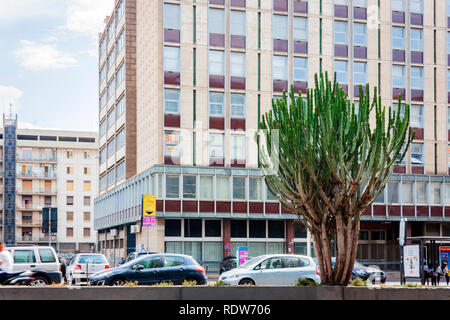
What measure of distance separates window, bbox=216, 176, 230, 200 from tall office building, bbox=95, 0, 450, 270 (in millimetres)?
67

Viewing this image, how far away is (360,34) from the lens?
51281mm

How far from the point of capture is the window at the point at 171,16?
4775 cm

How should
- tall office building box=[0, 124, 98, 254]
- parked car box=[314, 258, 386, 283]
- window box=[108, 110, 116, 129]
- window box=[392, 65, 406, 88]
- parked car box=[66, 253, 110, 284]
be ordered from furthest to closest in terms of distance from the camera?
tall office building box=[0, 124, 98, 254], window box=[108, 110, 116, 129], window box=[392, 65, 406, 88], parked car box=[314, 258, 386, 283], parked car box=[66, 253, 110, 284]

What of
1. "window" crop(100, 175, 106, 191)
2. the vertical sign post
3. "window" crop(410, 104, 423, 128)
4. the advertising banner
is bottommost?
the advertising banner

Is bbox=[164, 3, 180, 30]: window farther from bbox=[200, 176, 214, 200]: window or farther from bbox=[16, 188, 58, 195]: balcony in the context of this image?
bbox=[16, 188, 58, 195]: balcony

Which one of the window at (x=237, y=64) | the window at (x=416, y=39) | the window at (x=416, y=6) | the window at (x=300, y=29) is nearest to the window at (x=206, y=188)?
the window at (x=237, y=64)

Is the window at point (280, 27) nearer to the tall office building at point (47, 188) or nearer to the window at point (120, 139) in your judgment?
the window at point (120, 139)

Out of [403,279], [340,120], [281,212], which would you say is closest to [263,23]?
[281,212]

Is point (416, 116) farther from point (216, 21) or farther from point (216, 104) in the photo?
point (216, 21)

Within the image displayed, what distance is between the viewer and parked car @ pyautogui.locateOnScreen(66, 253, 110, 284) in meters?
28.6

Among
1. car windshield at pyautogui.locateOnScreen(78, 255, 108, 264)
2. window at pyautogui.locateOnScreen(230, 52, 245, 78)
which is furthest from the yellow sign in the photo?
car windshield at pyautogui.locateOnScreen(78, 255, 108, 264)

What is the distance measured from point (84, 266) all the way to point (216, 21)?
24351mm

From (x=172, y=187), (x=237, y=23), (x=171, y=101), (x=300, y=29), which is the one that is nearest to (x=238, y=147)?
(x=172, y=187)

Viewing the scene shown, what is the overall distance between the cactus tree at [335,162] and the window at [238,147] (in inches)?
1222
